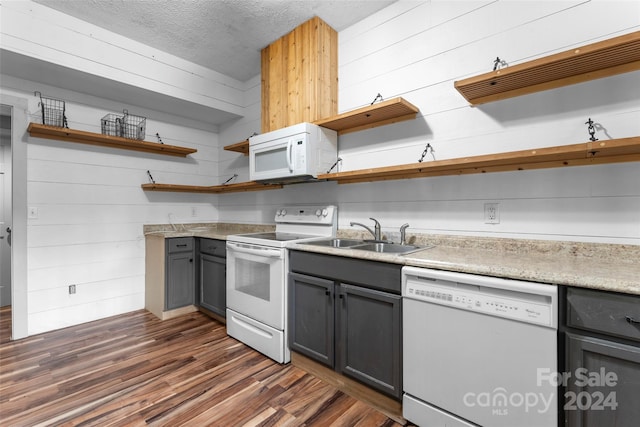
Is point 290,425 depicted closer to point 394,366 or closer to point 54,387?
point 394,366

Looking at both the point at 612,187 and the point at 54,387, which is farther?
the point at 54,387

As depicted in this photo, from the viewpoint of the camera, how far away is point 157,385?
1956 mm

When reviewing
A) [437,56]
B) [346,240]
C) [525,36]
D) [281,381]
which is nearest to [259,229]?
[346,240]

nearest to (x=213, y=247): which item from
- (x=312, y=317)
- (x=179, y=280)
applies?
(x=179, y=280)

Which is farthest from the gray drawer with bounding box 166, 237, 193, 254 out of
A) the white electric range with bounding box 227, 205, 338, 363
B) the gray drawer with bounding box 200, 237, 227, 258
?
the white electric range with bounding box 227, 205, 338, 363

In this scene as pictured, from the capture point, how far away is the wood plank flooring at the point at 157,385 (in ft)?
5.47

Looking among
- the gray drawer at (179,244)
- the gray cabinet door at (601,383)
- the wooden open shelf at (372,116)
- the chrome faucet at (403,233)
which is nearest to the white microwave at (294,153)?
the wooden open shelf at (372,116)

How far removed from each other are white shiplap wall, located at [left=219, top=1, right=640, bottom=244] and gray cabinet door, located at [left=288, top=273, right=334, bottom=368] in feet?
2.37

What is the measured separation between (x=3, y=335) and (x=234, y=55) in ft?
10.9

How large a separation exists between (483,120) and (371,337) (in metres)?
1.50

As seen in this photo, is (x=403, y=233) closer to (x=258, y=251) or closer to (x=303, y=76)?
(x=258, y=251)

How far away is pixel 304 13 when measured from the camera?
2.49 metres

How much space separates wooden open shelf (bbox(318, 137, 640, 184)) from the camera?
133cm

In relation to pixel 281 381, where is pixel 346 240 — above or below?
above
